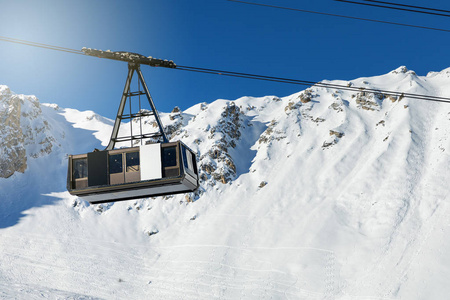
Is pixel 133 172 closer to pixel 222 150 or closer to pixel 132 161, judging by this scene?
pixel 132 161

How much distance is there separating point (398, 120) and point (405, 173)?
2693 centimetres

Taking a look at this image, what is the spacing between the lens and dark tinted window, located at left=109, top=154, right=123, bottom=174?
18.2 m

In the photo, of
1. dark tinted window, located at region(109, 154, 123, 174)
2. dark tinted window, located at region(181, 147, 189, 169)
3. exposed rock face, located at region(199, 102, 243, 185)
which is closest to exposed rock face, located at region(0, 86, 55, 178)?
exposed rock face, located at region(199, 102, 243, 185)

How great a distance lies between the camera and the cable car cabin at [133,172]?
697 inches

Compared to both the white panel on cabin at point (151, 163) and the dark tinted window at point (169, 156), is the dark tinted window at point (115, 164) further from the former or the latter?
the dark tinted window at point (169, 156)

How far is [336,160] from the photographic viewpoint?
12738 centimetres

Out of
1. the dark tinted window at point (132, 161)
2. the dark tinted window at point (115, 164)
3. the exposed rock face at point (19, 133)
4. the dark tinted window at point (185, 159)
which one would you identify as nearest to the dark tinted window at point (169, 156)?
the dark tinted window at point (185, 159)

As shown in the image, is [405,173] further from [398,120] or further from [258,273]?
[258,273]

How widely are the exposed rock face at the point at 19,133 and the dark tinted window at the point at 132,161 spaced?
135150 mm

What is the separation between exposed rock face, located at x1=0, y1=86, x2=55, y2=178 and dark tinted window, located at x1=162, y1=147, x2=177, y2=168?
13592 centimetres

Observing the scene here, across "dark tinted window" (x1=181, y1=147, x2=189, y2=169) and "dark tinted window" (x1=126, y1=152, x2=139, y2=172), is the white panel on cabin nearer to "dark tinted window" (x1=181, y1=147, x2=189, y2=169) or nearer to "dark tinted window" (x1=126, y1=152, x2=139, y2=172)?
"dark tinted window" (x1=126, y1=152, x2=139, y2=172)

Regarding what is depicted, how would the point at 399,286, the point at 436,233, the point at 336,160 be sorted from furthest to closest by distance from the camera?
the point at 336,160 < the point at 436,233 < the point at 399,286

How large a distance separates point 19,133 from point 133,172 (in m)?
150

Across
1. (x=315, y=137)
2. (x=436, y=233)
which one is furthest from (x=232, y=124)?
(x=436, y=233)
